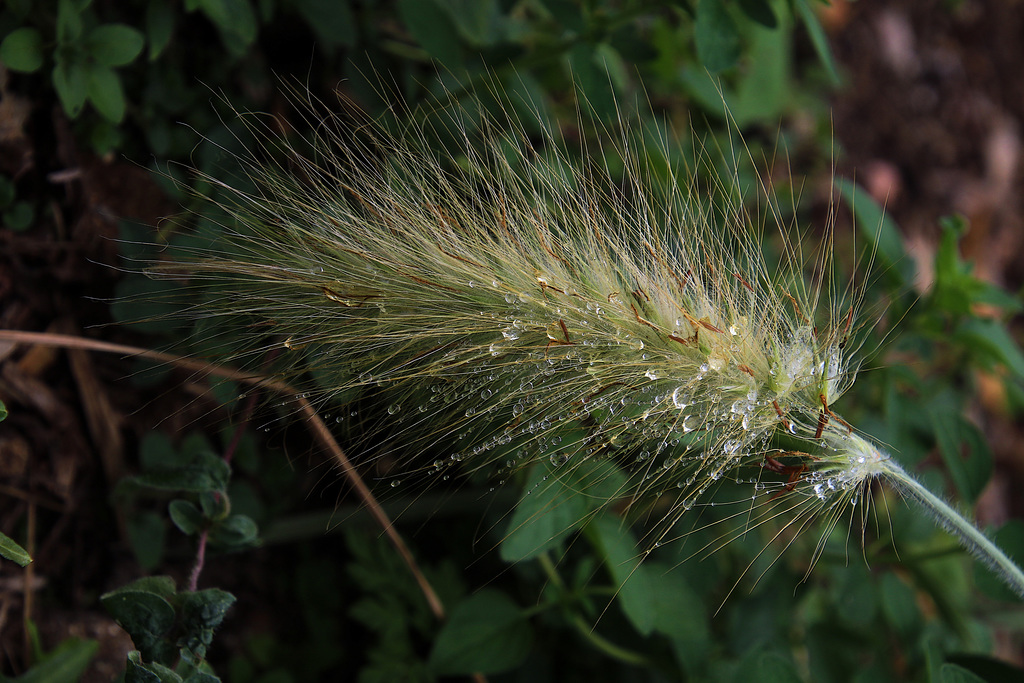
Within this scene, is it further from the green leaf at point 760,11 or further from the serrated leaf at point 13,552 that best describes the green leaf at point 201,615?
the green leaf at point 760,11

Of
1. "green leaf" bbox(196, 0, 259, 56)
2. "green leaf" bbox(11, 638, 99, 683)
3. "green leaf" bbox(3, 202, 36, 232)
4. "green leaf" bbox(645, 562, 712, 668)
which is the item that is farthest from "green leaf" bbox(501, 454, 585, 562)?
"green leaf" bbox(3, 202, 36, 232)

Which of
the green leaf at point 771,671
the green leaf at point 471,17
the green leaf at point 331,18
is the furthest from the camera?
the green leaf at point 471,17

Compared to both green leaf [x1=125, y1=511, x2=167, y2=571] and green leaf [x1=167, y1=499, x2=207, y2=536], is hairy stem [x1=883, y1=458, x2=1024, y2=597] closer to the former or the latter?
green leaf [x1=167, y1=499, x2=207, y2=536]

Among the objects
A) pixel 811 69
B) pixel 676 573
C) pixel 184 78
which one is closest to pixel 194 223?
pixel 184 78

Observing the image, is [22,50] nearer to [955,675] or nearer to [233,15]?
[233,15]

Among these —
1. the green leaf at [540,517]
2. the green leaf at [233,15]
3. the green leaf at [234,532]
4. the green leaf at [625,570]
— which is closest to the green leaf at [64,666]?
the green leaf at [234,532]

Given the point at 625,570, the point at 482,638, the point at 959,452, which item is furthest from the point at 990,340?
the point at 482,638

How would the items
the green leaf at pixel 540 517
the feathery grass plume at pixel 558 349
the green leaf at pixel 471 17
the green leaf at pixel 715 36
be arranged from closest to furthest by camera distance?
the feathery grass plume at pixel 558 349 → the green leaf at pixel 540 517 → the green leaf at pixel 715 36 → the green leaf at pixel 471 17
